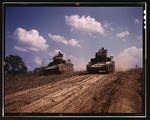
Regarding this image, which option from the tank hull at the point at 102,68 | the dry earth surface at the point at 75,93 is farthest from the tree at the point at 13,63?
the tank hull at the point at 102,68

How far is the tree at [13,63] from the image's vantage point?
9.43ft

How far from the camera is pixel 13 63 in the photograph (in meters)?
2.87

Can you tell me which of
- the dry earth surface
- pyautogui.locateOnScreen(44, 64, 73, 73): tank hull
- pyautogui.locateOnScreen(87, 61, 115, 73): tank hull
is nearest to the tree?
the dry earth surface

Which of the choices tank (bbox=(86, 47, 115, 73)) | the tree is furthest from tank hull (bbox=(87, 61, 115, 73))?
the tree

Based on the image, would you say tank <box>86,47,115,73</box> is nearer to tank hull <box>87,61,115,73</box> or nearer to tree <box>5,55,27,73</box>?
tank hull <box>87,61,115,73</box>

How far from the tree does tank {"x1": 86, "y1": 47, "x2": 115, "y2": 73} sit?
76 centimetres

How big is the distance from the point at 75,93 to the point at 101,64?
1.48 ft

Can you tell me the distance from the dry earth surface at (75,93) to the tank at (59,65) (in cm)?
7

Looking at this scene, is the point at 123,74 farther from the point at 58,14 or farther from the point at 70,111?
the point at 58,14

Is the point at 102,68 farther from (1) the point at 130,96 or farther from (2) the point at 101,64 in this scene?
(1) the point at 130,96

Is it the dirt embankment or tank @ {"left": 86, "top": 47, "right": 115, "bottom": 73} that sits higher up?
tank @ {"left": 86, "top": 47, "right": 115, "bottom": 73}

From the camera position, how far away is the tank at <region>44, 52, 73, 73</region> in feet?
9.46

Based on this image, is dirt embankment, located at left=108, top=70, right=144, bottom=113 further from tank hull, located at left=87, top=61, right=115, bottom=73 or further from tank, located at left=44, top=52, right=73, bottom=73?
tank, located at left=44, top=52, right=73, bottom=73

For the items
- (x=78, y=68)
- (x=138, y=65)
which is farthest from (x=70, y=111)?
(x=138, y=65)
